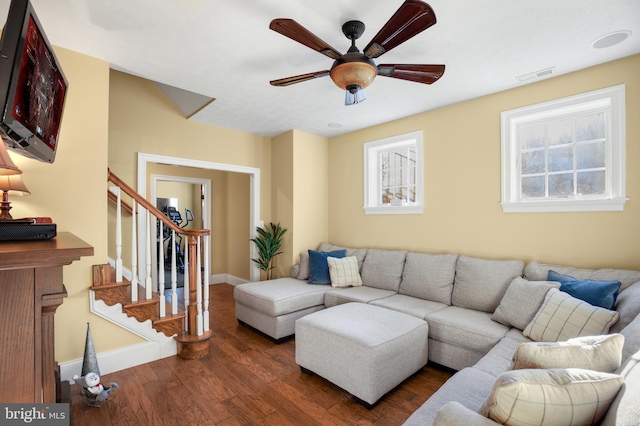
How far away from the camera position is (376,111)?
359 cm

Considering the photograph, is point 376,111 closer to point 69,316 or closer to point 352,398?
point 352,398

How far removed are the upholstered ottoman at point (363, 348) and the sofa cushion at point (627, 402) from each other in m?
1.28

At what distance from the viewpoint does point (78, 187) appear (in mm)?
2375

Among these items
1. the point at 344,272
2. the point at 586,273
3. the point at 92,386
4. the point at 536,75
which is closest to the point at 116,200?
the point at 92,386

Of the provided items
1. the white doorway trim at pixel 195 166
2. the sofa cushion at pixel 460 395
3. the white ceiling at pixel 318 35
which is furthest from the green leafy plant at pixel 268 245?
the sofa cushion at pixel 460 395

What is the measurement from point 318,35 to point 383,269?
8.40 feet

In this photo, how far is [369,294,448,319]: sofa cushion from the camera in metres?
2.77

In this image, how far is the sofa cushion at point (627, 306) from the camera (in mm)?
1768

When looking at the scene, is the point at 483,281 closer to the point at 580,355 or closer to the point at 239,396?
the point at 580,355

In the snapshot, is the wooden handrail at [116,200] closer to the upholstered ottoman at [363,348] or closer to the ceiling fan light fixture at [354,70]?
the upholstered ottoman at [363,348]

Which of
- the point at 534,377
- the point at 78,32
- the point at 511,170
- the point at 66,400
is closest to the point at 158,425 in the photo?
the point at 66,400

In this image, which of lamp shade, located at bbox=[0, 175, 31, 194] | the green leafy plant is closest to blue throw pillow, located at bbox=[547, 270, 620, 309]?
the green leafy plant

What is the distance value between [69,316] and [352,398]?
2251 millimetres

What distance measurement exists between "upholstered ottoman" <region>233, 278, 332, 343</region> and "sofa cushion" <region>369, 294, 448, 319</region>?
752mm
